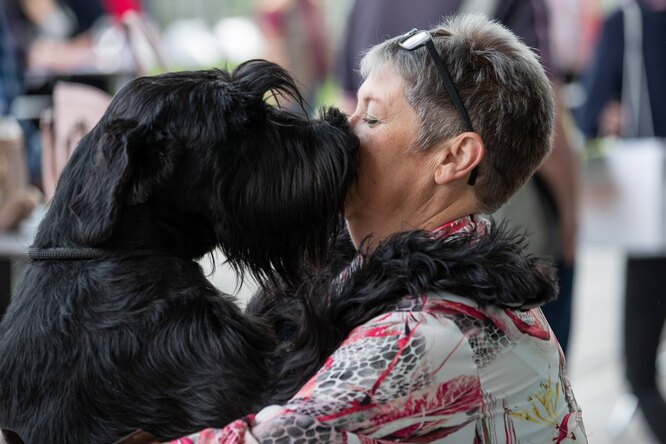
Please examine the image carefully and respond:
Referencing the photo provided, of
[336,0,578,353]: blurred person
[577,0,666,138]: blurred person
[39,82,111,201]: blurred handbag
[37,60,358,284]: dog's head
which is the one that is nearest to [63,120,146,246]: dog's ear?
[37,60,358,284]: dog's head

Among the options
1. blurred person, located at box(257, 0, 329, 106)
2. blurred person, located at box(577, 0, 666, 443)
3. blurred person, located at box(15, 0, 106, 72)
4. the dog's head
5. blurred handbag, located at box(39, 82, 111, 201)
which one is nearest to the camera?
the dog's head

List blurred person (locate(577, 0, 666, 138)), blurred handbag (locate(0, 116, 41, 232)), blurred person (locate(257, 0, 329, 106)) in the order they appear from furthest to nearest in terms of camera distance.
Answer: blurred person (locate(257, 0, 329, 106)) < blurred person (locate(577, 0, 666, 138)) < blurred handbag (locate(0, 116, 41, 232))

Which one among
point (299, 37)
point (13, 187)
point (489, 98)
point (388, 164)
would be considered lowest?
point (13, 187)

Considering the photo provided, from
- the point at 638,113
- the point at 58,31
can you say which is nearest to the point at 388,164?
the point at 638,113

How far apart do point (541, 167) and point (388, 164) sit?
3.96 ft

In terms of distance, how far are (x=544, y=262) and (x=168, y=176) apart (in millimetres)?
636

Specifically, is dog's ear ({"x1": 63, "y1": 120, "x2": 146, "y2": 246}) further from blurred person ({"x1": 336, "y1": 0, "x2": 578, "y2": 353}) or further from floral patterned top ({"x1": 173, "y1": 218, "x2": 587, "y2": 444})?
blurred person ({"x1": 336, "y1": 0, "x2": 578, "y2": 353})

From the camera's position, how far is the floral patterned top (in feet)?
4.75

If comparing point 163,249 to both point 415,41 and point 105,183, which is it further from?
point 415,41

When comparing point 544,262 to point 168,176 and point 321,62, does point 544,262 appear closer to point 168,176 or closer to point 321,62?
point 168,176

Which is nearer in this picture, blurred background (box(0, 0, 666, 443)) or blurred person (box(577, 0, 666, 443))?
blurred background (box(0, 0, 666, 443))

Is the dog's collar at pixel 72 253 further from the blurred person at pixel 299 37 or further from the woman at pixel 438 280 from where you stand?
the blurred person at pixel 299 37

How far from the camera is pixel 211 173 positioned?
179 centimetres

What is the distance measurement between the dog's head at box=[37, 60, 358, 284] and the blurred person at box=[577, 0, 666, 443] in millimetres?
2374
